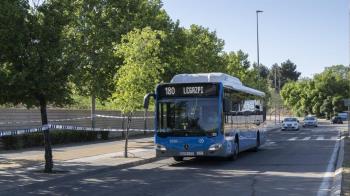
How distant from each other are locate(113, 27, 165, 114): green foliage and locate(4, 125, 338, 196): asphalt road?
2718mm

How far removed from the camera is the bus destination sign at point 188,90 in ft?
62.8

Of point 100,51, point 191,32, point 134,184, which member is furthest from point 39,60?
point 191,32

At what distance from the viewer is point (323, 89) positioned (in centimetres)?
10544

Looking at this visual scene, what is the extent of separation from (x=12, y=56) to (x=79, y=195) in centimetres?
521

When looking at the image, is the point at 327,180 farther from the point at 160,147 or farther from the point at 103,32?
the point at 103,32

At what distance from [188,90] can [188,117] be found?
95 cm

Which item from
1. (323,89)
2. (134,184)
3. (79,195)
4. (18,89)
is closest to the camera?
(79,195)

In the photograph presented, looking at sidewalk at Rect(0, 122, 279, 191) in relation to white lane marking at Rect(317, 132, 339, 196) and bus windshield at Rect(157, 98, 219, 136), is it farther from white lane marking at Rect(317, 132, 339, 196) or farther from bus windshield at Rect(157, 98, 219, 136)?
white lane marking at Rect(317, 132, 339, 196)

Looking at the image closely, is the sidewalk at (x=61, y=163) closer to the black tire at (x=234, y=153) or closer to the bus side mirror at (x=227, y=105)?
the black tire at (x=234, y=153)

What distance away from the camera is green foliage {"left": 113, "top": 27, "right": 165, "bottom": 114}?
21469 mm

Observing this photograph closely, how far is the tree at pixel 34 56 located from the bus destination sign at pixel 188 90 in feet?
13.8

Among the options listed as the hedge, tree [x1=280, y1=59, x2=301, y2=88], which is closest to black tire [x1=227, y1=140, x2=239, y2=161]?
the hedge

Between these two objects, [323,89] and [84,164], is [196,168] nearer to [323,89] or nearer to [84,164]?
[84,164]

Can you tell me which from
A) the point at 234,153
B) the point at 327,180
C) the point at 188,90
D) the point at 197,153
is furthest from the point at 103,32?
the point at 327,180
